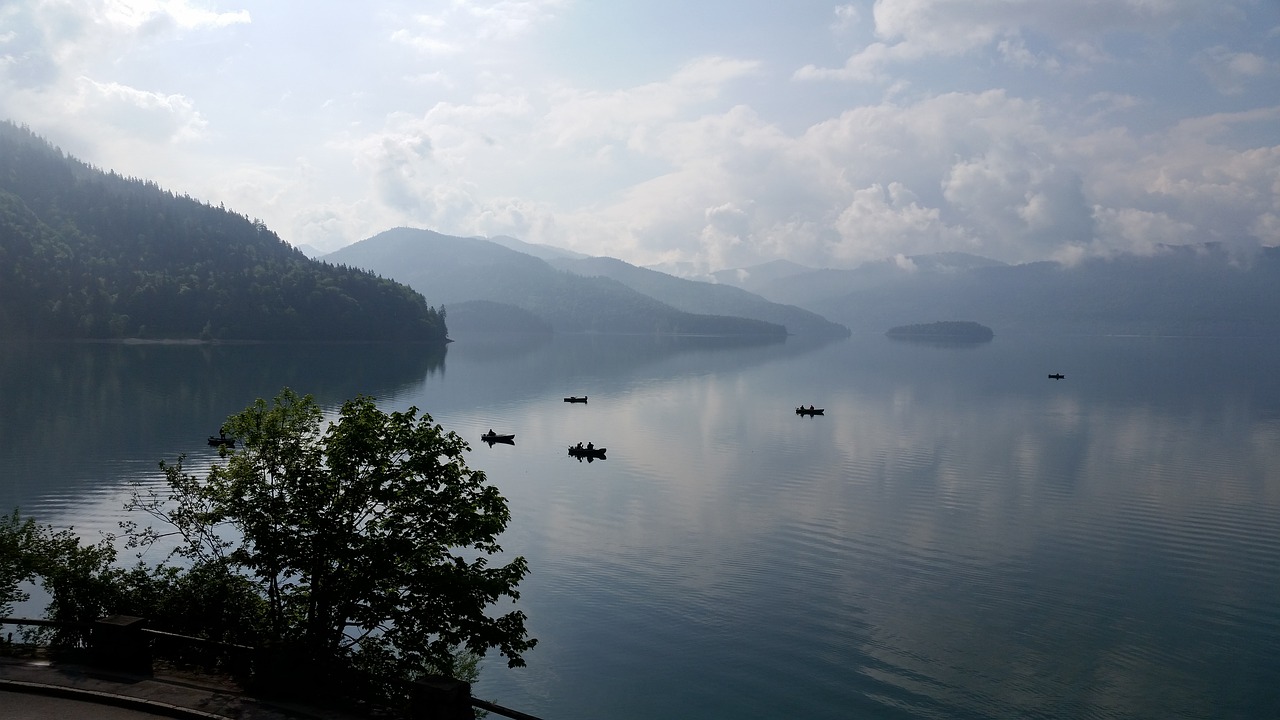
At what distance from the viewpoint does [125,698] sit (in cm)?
1886

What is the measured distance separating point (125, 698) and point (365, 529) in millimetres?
6649

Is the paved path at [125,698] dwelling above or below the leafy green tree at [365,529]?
below

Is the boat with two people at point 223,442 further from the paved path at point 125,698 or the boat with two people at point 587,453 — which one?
the boat with two people at point 587,453

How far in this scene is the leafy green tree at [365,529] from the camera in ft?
72.2

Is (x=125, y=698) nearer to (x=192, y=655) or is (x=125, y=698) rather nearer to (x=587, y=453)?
(x=192, y=655)

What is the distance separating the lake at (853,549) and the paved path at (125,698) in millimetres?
13630

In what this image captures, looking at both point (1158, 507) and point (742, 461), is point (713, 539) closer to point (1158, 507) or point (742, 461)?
point (742, 461)

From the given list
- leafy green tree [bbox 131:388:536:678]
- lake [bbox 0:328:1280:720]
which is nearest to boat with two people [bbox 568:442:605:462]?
lake [bbox 0:328:1280:720]

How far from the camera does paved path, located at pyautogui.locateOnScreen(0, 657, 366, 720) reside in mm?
18531

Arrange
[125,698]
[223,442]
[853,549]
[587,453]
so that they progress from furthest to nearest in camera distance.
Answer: [587,453], [853,549], [223,442], [125,698]

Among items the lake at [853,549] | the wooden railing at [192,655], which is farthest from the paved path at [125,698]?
the lake at [853,549]

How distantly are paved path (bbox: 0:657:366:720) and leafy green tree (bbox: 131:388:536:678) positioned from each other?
2191mm

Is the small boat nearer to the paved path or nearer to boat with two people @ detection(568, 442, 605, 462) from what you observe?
boat with two people @ detection(568, 442, 605, 462)

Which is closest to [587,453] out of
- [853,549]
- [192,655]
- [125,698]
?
[853,549]
